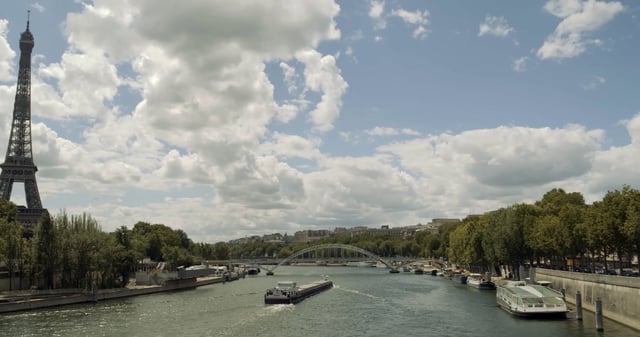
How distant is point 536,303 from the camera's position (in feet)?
133

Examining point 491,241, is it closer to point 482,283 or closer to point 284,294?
point 482,283

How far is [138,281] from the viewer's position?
75.8 meters

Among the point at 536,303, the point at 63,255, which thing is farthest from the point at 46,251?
the point at 536,303

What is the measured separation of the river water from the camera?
36844 mm

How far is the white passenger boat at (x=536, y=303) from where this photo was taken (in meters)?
40.0

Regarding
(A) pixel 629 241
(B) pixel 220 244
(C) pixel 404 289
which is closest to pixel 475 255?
(C) pixel 404 289

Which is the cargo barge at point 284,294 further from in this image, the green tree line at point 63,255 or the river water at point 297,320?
the green tree line at point 63,255

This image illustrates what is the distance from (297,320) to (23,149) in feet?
232

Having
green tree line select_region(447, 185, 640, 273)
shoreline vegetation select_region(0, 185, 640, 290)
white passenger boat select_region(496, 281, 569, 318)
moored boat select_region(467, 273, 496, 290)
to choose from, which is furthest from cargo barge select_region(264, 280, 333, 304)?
green tree line select_region(447, 185, 640, 273)

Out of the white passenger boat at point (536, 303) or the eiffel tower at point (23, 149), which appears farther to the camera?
the eiffel tower at point (23, 149)

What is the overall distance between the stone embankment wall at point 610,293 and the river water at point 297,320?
0.79 metres

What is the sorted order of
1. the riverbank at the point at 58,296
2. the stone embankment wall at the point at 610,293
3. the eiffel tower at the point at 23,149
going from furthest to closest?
the eiffel tower at the point at 23,149, the riverbank at the point at 58,296, the stone embankment wall at the point at 610,293

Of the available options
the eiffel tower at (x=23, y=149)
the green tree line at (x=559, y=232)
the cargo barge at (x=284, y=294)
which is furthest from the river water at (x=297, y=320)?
the eiffel tower at (x=23, y=149)

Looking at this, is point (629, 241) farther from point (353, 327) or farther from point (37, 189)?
point (37, 189)
